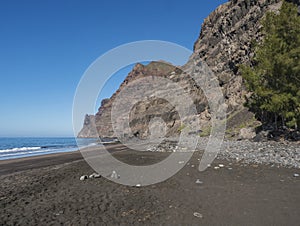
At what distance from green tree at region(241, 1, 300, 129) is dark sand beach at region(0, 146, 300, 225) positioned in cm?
1400

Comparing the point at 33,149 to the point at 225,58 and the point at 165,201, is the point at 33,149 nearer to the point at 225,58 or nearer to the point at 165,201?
the point at 165,201

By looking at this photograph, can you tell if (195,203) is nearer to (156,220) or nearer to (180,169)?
(156,220)

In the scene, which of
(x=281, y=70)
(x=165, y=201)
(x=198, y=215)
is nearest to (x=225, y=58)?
(x=281, y=70)

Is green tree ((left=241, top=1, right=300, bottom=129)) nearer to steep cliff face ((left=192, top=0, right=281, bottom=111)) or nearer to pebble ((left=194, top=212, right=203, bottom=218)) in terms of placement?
pebble ((left=194, top=212, right=203, bottom=218))

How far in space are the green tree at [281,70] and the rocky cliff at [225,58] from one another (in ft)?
56.7

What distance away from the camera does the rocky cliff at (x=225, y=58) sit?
6131cm

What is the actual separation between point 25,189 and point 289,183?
13260 millimetres

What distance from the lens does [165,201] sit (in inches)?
338

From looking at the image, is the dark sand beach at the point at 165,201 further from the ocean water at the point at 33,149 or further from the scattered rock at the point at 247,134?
the ocean water at the point at 33,149

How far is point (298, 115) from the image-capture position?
23.3 meters

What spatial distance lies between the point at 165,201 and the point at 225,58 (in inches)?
2963

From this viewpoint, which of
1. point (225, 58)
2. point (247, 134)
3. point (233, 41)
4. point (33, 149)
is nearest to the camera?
point (247, 134)

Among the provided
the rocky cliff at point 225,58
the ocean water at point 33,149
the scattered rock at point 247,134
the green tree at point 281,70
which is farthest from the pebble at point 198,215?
the rocky cliff at point 225,58

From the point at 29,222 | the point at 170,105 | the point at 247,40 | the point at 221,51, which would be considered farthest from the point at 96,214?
the point at 170,105
